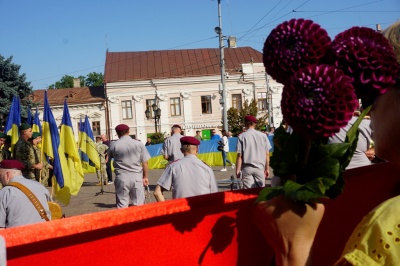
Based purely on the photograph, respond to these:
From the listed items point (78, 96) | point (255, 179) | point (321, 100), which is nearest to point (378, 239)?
point (321, 100)

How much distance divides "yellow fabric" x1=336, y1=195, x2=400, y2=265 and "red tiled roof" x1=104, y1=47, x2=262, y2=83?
49737 millimetres

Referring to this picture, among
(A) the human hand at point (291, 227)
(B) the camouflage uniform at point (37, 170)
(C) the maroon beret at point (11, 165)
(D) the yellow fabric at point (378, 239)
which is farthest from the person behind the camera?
(B) the camouflage uniform at point (37, 170)

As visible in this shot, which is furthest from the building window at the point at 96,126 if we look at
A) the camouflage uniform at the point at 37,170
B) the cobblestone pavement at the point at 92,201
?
the camouflage uniform at the point at 37,170

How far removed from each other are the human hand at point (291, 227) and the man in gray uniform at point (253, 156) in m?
7.56

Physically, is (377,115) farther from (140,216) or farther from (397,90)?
(140,216)

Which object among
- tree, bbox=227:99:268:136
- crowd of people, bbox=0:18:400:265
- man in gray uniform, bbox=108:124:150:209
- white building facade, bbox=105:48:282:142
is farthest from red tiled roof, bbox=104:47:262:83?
man in gray uniform, bbox=108:124:150:209

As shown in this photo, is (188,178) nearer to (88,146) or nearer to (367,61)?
(367,61)

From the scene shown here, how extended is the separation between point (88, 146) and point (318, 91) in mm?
15367

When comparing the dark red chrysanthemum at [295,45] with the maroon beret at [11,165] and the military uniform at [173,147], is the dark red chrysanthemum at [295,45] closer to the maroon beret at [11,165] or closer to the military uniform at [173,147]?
the maroon beret at [11,165]

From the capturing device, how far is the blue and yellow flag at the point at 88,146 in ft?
52.0

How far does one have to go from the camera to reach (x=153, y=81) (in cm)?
5012

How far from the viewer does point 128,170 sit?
29.6ft

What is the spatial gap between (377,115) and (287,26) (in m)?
0.32

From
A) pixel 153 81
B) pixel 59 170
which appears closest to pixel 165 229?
pixel 59 170
